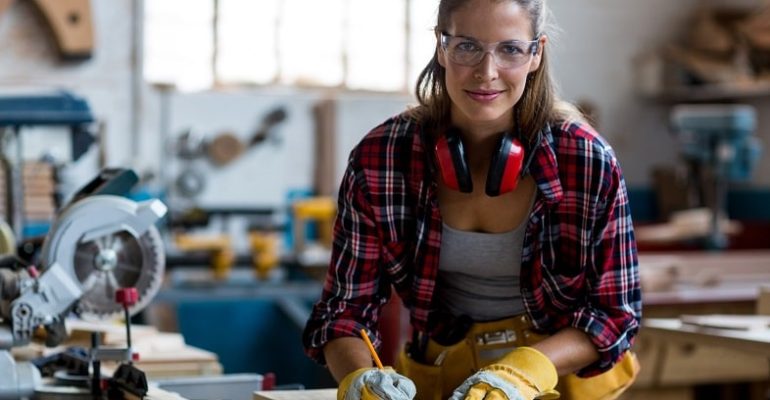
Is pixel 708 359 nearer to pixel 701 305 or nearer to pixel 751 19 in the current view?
pixel 701 305

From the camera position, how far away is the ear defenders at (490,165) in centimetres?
198

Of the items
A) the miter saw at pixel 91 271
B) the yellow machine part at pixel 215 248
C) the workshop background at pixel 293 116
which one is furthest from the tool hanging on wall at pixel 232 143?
the miter saw at pixel 91 271

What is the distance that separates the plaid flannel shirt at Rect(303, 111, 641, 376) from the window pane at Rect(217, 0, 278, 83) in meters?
5.42

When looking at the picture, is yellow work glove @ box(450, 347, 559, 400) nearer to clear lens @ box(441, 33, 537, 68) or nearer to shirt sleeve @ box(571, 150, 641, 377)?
shirt sleeve @ box(571, 150, 641, 377)

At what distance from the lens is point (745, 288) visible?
15.6 feet

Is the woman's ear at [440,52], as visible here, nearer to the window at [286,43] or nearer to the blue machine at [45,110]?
the blue machine at [45,110]

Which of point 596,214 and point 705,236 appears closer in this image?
point 596,214

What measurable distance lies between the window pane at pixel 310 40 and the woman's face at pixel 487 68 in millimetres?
5656

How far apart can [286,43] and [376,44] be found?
608 mm

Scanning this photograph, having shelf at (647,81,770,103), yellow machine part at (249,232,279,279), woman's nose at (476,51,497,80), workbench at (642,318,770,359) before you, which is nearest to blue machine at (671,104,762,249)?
shelf at (647,81,770,103)

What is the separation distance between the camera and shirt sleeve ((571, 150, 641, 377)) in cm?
201

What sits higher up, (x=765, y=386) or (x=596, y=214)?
(x=596, y=214)

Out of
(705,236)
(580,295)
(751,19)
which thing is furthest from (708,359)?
(751,19)

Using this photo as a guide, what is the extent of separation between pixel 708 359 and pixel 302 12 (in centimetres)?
399
